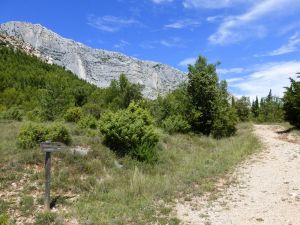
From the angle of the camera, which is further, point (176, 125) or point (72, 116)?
point (72, 116)

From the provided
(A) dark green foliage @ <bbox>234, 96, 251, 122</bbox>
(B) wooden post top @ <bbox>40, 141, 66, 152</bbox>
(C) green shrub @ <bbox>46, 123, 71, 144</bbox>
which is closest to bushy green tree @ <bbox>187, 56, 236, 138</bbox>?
(C) green shrub @ <bbox>46, 123, 71, 144</bbox>

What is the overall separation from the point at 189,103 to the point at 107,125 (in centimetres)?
1289

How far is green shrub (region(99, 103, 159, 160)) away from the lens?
594 inches

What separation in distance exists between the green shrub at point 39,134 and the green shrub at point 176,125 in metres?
10.7

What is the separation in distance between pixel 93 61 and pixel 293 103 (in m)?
112

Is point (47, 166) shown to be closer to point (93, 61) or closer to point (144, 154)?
point (144, 154)

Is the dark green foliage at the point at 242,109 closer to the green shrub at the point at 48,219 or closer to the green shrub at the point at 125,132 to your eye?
the green shrub at the point at 125,132

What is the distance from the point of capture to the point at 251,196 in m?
11.3

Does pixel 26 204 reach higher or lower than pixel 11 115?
lower

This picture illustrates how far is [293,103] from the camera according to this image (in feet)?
87.4

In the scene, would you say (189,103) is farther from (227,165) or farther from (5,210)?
(5,210)

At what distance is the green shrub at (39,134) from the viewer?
1382cm

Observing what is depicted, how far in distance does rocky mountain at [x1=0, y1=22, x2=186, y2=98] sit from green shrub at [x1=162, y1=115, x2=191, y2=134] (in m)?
98.6

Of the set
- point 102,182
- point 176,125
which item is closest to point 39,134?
point 102,182
